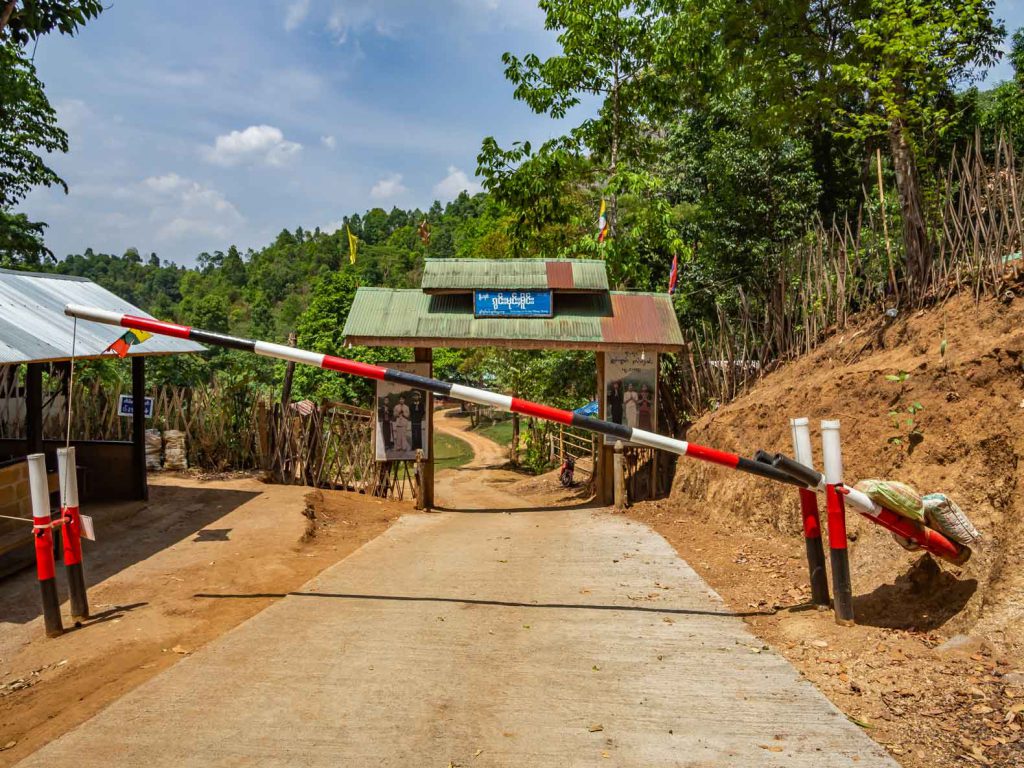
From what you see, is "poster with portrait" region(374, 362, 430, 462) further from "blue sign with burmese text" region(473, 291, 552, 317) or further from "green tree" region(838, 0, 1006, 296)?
"green tree" region(838, 0, 1006, 296)

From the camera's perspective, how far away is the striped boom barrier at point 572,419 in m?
5.02

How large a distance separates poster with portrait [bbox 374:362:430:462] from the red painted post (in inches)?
267

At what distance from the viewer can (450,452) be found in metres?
37.4

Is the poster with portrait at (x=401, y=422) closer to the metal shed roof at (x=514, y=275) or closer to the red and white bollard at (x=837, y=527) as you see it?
the metal shed roof at (x=514, y=275)

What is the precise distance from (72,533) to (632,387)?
30.0 ft

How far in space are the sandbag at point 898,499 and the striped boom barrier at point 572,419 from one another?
0.06m

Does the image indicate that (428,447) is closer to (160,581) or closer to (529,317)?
(529,317)

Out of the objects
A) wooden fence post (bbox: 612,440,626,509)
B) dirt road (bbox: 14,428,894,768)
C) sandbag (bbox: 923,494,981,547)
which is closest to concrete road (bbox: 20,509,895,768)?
dirt road (bbox: 14,428,894,768)

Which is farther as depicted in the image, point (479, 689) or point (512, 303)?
point (512, 303)

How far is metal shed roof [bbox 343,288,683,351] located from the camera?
1238 centimetres

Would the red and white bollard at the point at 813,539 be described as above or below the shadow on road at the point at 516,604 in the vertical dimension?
above

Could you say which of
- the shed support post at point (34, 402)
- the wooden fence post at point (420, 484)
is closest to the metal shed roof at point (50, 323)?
the shed support post at point (34, 402)

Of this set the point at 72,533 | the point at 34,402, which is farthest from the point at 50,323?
the point at 72,533

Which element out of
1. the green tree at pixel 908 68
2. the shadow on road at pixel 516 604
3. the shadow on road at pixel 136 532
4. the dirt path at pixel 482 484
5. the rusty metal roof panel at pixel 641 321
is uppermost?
the green tree at pixel 908 68
